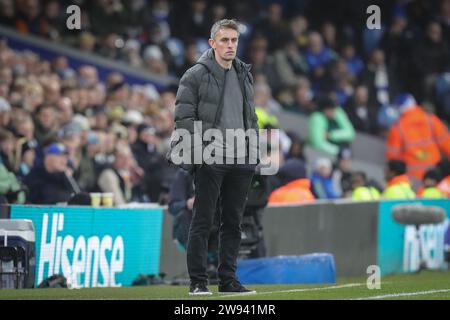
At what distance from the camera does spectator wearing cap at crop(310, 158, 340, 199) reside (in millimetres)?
19953

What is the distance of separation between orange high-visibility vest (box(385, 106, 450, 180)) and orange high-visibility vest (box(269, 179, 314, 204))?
19.5ft

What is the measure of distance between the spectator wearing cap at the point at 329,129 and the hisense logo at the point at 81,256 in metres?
8.57

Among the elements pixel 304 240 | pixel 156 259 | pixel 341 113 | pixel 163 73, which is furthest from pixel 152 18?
pixel 156 259

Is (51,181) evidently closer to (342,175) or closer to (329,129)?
(342,175)

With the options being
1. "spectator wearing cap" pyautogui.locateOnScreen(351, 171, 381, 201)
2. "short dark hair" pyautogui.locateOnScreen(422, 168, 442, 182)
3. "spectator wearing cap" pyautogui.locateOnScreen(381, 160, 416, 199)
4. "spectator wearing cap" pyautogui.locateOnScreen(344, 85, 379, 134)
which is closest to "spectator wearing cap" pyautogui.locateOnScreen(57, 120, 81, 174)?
"spectator wearing cap" pyautogui.locateOnScreen(351, 171, 381, 201)

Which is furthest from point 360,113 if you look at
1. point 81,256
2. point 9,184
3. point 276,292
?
point 276,292

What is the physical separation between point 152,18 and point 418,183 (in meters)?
5.32

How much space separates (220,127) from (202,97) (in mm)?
274

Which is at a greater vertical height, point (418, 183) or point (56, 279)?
point (418, 183)

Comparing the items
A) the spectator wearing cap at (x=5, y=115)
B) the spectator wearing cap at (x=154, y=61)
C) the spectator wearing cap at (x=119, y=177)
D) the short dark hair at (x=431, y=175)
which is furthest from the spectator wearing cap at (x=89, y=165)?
the spectator wearing cap at (x=154, y=61)
